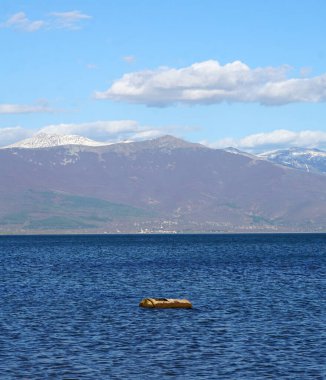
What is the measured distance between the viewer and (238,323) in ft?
253

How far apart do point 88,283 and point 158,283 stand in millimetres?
10984

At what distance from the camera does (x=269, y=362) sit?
191ft

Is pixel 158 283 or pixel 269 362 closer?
pixel 269 362

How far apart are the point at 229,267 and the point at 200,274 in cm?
2532

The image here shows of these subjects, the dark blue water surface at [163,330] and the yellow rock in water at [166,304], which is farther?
the yellow rock in water at [166,304]

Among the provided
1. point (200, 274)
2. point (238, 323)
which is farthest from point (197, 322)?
point (200, 274)

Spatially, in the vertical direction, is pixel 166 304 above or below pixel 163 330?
above

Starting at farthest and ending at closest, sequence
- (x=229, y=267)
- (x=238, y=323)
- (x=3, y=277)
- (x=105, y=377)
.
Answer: (x=229, y=267) < (x=3, y=277) < (x=238, y=323) < (x=105, y=377)

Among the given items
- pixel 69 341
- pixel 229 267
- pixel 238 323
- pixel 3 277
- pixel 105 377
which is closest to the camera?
pixel 105 377

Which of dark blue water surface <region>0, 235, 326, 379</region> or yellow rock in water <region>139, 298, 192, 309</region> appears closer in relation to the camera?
dark blue water surface <region>0, 235, 326, 379</region>

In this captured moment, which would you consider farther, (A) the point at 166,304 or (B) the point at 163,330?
(A) the point at 166,304

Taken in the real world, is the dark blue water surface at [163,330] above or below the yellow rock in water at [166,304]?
below

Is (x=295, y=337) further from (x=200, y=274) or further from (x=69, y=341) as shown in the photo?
(x=200, y=274)

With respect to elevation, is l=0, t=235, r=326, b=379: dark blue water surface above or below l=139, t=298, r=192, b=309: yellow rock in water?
below
